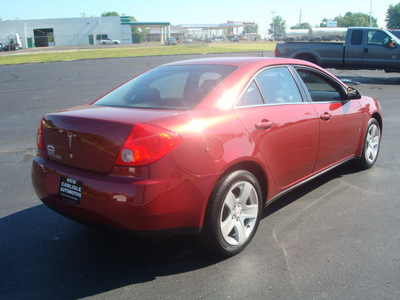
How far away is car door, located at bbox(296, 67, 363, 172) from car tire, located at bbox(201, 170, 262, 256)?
1247 mm

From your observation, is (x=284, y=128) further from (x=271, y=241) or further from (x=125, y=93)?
(x=125, y=93)

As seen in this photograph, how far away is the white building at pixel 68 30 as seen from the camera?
271 feet

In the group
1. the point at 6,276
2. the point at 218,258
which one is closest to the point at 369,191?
the point at 218,258

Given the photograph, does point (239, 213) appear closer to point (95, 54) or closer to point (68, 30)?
point (95, 54)

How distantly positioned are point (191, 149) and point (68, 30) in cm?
9082

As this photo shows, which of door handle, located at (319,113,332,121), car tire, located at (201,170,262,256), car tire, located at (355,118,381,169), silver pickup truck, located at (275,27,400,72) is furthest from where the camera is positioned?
silver pickup truck, located at (275,27,400,72)

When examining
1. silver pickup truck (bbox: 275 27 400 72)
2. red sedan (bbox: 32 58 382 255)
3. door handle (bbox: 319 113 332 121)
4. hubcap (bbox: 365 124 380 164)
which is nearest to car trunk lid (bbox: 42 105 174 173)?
red sedan (bbox: 32 58 382 255)

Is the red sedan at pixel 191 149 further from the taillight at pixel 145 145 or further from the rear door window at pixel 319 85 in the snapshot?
the rear door window at pixel 319 85

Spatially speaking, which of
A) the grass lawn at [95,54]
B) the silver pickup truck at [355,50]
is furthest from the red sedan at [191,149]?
the grass lawn at [95,54]

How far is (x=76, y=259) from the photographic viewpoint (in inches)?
134

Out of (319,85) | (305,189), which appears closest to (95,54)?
(319,85)

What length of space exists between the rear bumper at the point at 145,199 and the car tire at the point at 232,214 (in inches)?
4.1

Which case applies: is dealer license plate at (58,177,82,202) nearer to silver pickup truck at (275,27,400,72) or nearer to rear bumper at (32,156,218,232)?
rear bumper at (32,156,218,232)

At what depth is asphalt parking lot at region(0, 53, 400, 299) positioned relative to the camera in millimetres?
2955
